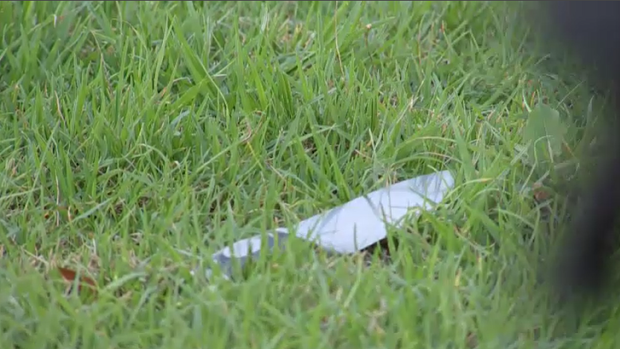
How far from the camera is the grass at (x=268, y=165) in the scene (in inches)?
68.1

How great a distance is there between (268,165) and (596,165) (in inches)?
29.5

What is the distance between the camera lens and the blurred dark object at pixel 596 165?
145cm

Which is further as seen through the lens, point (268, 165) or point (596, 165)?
point (268, 165)

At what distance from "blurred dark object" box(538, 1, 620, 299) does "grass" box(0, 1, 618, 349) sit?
0.37ft

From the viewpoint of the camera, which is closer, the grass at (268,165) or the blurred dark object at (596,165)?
the blurred dark object at (596,165)

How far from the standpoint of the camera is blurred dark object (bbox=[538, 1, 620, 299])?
145 centimetres

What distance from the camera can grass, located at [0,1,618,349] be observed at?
5.67 ft

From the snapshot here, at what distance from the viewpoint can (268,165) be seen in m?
2.11

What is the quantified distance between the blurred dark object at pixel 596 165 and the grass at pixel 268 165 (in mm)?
114

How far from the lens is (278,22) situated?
8.68ft

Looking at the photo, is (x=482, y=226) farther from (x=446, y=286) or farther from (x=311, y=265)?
(x=311, y=265)

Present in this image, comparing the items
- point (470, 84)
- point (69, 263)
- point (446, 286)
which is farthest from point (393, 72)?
point (69, 263)

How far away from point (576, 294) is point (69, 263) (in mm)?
941

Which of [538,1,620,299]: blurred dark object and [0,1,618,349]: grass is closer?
[538,1,620,299]: blurred dark object
